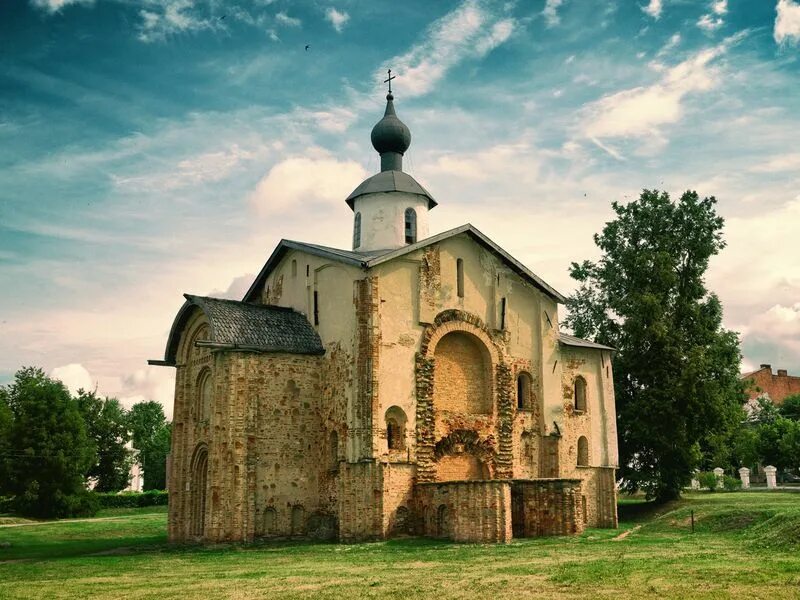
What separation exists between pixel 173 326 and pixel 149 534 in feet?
24.4

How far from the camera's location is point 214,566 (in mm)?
15516

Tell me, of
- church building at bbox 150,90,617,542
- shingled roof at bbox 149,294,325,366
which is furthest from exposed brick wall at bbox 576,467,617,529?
shingled roof at bbox 149,294,325,366

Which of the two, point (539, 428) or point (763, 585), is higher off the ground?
point (539, 428)

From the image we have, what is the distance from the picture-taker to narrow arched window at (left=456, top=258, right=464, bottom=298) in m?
23.8

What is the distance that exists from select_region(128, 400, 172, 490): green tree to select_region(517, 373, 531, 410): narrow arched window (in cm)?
3916

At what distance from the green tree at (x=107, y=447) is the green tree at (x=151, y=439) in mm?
2158

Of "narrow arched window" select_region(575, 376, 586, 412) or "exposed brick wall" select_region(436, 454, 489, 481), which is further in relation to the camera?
"narrow arched window" select_region(575, 376, 586, 412)

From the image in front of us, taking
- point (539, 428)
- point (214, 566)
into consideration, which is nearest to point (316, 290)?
point (539, 428)

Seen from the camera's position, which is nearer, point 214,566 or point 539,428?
point 214,566

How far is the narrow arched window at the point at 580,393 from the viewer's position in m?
27.4

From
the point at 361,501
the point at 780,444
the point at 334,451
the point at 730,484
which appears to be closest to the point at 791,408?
the point at 780,444

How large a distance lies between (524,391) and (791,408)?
40.0 metres

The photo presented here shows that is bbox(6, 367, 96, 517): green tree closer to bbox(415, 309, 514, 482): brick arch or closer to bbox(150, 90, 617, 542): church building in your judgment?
bbox(150, 90, 617, 542): church building

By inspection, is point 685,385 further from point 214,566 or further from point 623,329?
point 214,566
